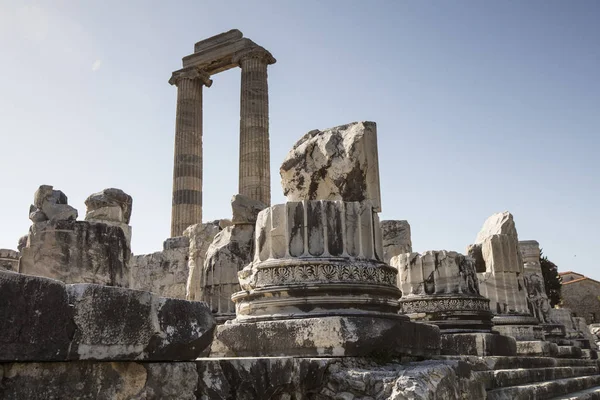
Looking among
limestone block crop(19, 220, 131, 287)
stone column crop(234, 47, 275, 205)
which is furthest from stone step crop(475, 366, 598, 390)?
stone column crop(234, 47, 275, 205)

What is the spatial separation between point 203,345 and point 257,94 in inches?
794

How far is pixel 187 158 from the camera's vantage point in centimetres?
2272

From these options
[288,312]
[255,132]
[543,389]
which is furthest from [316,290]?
[255,132]

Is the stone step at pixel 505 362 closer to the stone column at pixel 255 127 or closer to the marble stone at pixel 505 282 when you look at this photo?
the marble stone at pixel 505 282

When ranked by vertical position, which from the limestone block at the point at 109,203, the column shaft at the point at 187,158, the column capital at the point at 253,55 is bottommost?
the limestone block at the point at 109,203

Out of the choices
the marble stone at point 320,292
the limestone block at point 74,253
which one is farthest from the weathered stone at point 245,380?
the limestone block at point 74,253

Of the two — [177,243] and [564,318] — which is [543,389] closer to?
[177,243]

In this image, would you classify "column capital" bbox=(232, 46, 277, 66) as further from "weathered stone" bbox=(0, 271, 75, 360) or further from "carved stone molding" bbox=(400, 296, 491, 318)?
"weathered stone" bbox=(0, 271, 75, 360)

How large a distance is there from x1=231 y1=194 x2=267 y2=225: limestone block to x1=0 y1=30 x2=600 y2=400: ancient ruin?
2 cm

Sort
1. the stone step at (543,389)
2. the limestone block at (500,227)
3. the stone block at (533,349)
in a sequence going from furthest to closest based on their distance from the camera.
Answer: the limestone block at (500,227) < the stone block at (533,349) < the stone step at (543,389)

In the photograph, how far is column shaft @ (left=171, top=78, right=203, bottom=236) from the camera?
21844 millimetres

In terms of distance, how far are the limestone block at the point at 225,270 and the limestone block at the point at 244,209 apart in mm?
200

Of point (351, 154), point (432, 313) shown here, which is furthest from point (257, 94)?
point (351, 154)

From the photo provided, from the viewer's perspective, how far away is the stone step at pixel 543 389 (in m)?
4.93
